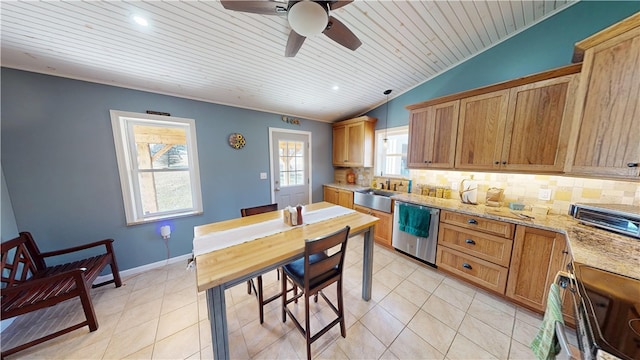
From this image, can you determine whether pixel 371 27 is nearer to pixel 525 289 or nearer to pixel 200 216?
pixel 525 289

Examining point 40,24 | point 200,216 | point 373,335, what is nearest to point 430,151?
point 373,335

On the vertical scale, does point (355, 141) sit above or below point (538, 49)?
below

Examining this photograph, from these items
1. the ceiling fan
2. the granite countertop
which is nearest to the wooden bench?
the ceiling fan

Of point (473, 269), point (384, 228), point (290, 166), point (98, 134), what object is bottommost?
point (473, 269)

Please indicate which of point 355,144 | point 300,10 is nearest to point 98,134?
point 300,10

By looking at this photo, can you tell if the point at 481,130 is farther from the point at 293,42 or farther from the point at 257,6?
the point at 257,6

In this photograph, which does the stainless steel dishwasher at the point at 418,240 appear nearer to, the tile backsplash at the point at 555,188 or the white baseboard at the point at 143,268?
the tile backsplash at the point at 555,188

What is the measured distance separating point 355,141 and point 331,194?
3.97ft

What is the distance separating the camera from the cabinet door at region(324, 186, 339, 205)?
3885 millimetres

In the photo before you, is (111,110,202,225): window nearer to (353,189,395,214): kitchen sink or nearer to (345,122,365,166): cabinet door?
(353,189,395,214): kitchen sink

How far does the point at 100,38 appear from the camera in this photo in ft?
5.10

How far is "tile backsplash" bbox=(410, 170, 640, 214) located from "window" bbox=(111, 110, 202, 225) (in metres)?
3.79

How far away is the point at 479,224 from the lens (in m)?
1.99

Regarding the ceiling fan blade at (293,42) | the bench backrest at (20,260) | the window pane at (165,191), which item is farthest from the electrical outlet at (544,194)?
the bench backrest at (20,260)
